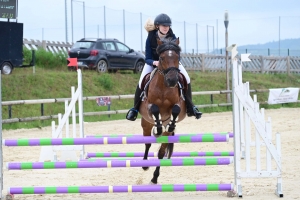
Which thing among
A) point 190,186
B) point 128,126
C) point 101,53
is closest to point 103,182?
point 190,186

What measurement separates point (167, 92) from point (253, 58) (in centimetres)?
2590

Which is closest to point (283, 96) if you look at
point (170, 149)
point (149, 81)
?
point (170, 149)

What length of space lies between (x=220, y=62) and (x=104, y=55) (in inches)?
390

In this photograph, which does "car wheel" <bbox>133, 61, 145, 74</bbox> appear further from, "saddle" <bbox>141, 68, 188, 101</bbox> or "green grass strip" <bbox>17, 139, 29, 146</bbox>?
"green grass strip" <bbox>17, 139, 29, 146</bbox>

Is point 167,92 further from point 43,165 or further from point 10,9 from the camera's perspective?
point 10,9

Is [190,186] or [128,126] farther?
[128,126]

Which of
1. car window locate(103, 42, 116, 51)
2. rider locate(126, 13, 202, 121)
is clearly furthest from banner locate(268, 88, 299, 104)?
rider locate(126, 13, 202, 121)

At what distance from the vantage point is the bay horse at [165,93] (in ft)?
23.9

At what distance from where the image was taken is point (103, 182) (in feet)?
30.9

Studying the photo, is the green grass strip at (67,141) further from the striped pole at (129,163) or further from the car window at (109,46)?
the car window at (109,46)

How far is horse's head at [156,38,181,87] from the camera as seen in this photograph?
23.6ft

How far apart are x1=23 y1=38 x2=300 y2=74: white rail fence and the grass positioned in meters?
1.41

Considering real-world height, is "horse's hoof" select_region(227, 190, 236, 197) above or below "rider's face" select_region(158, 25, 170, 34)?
below

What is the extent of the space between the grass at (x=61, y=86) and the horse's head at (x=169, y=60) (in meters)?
10.6
